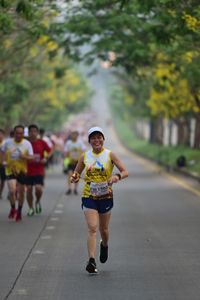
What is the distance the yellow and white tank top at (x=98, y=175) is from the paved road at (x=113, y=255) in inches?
36.8

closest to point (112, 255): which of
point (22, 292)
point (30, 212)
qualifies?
point (22, 292)

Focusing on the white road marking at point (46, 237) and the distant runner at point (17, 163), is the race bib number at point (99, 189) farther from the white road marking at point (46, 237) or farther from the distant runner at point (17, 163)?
the distant runner at point (17, 163)

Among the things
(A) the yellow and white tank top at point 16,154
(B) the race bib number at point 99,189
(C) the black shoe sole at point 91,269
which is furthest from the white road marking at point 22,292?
(A) the yellow and white tank top at point 16,154

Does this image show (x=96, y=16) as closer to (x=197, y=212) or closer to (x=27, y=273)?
(x=197, y=212)

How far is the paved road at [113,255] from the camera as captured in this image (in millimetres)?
10414

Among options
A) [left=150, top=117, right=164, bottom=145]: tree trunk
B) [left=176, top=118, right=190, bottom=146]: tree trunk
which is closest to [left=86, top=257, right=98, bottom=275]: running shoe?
[left=176, top=118, right=190, bottom=146]: tree trunk

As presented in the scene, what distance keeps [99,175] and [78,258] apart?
5.66ft

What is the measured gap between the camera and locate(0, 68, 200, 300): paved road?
1041 cm

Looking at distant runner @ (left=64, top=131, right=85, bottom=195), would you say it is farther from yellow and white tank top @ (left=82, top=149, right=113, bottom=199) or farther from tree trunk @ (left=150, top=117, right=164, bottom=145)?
tree trunk @ (left=150, top=117, right=164, bottom=145)

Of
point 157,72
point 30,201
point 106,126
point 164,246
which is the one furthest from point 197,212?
point 106,126

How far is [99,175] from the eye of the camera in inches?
470

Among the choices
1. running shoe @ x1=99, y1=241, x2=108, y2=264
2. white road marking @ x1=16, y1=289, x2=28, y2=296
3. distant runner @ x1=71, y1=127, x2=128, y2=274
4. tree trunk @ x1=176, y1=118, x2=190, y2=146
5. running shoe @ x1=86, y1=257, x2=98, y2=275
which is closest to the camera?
white road marking @ x1=16, y1=289, x2=28, y2=296

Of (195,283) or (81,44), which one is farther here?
(81,44)

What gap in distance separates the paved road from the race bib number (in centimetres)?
93
